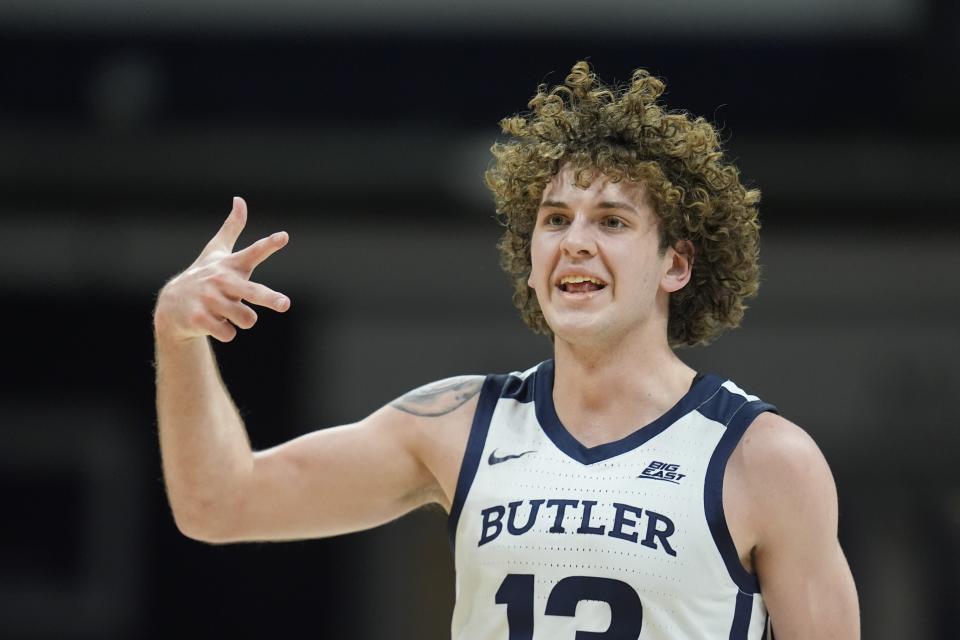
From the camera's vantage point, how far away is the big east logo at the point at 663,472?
393cm

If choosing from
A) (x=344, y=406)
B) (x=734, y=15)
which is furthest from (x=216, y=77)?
(x=734, y=15)

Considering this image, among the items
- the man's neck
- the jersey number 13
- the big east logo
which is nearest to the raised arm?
the man's neck

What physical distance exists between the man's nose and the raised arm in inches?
24.0

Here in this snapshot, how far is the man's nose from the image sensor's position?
4035mm

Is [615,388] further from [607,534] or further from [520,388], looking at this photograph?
[607,534]

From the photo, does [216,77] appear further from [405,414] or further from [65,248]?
[405,414]

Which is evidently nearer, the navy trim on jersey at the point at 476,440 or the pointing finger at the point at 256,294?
the pointing finger at the point at 256,294

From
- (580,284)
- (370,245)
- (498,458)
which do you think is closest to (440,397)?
(498,458)

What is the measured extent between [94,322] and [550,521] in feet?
20.1

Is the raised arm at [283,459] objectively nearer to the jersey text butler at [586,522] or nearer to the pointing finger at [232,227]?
the pointing finger at [232,227]

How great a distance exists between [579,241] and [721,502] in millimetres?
849

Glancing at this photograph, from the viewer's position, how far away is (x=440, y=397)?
4.40m

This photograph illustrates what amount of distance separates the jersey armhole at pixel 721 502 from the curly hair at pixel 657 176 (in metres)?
0.59

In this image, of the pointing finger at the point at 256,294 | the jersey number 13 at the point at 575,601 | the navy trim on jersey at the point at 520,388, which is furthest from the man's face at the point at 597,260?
the pointing finger at the point at 256,294
